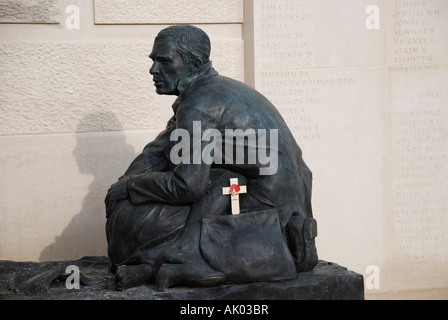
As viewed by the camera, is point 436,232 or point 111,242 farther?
point 436,232

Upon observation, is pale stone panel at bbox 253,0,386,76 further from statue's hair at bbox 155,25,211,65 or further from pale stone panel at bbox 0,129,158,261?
statue's hair at bbox 155,25,211,65

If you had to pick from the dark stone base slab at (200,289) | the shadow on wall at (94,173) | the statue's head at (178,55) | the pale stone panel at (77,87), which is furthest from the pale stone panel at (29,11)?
the dark stone base slab at (200,289)

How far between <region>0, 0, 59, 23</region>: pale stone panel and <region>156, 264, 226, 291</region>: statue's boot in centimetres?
261

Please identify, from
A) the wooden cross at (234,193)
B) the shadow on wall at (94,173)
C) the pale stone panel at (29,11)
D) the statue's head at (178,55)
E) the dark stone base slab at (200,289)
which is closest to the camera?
the dark stone base slab at (200,289)

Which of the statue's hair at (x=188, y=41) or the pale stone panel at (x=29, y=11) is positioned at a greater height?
the pale stone panel at (x=29, y=11)

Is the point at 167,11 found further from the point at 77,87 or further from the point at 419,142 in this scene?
the point at 419,142

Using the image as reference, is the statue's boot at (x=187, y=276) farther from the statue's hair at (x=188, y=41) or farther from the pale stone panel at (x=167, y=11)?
the pale stone panel at (x=167, y=11)

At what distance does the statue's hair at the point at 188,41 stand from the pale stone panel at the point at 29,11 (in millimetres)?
1782

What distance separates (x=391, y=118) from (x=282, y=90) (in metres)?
0.91

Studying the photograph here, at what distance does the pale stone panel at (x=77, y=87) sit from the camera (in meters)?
6.12

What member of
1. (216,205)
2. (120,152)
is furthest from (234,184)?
(120,152)

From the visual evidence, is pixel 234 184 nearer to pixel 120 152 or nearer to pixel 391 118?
pixel 120 152

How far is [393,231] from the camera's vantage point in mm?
6660

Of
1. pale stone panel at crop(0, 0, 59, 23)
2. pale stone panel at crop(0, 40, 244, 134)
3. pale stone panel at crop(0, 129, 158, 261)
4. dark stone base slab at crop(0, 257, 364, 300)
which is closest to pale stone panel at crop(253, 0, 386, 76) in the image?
pale stone panel at crop(0, 40, 244, 134)
